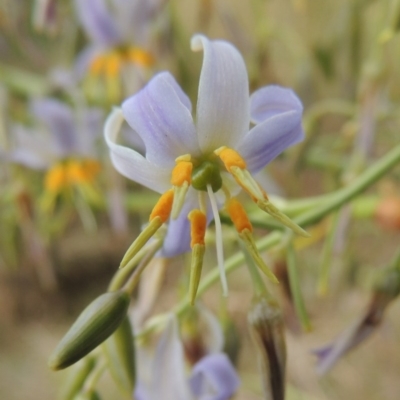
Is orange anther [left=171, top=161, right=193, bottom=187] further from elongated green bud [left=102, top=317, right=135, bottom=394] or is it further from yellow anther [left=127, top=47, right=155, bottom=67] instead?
yellow anther [left=127, top=47, right=155, bottom=67]

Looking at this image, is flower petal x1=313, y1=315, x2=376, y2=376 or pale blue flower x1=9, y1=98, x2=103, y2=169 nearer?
flower petal x1=313, y1=315, x2=376, y2=376

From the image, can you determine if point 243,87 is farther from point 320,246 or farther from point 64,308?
point 64,308

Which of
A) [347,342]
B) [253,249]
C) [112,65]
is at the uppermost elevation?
[112,65]

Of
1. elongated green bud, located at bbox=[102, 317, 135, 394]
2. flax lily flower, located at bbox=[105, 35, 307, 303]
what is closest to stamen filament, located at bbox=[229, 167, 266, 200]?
flax lily flower, located at bbox=[105, 35, 307, 303]

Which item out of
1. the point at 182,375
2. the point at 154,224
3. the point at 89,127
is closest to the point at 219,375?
the point at 182,375

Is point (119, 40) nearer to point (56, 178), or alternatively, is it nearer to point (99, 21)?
point (99, 21)

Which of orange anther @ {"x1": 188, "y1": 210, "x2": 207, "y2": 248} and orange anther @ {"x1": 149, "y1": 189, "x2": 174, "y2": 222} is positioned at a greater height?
orange anther @ {"x1": 149, "y1": 189, "x2": 174, "y2": 222}

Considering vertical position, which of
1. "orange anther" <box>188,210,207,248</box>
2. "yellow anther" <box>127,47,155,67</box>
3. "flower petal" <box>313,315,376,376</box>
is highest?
"yellow anther" <box>127,47,155,67</box>
